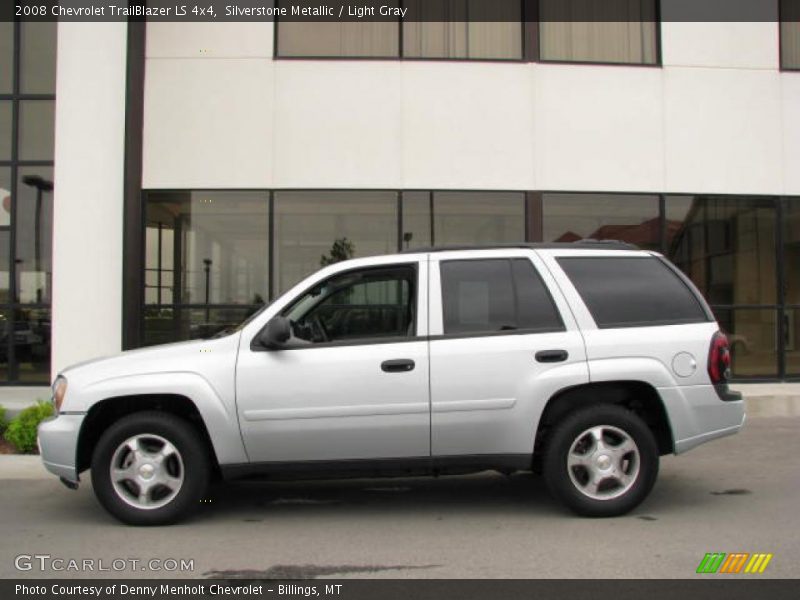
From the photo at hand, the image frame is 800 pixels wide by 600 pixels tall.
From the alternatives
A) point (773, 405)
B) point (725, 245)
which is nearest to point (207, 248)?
point (725, 245)

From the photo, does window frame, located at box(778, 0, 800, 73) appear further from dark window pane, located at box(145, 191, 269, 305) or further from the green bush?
the green bush

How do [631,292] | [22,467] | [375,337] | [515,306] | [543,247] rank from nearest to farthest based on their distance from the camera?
1. [375,337]
2. [515,306]
3. [631,292]
4. [543,247]
5. [22,467]

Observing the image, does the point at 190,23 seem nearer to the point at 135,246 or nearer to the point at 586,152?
the point at 135,246

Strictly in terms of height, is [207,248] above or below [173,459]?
above

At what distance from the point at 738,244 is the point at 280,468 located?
30.5ft

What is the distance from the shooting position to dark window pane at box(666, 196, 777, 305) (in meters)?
11.3

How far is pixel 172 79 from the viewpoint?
35.4 ft

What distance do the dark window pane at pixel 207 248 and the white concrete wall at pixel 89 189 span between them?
1.86 ft

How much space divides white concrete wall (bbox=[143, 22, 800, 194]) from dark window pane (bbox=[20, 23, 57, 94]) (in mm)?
1938

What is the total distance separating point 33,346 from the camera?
11.3 m

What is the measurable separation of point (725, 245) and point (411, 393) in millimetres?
8443

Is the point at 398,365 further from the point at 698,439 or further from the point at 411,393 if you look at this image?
the point at 698,439

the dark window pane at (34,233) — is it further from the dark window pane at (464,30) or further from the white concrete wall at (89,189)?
the dark window pane at (464,30)
